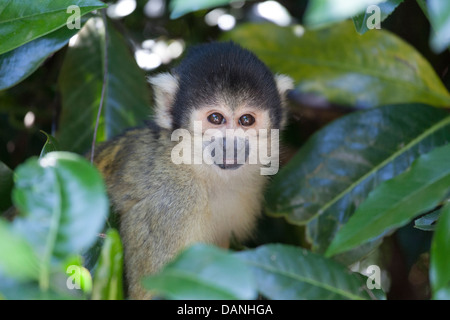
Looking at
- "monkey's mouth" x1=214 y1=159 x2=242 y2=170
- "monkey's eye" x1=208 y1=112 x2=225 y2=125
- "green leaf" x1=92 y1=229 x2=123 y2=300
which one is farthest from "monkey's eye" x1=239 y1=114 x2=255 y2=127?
"green leaf" x1=92 y1=229 x2=123 y2=300

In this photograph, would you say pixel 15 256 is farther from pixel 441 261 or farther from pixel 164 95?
pixel 164 95

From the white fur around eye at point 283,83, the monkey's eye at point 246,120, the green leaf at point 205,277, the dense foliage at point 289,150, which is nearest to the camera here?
the green leaf at point 205,277

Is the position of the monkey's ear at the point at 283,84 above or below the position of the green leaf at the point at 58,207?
below

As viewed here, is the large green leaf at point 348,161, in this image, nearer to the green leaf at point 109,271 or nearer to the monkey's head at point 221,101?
the monkey's head at point 221,101

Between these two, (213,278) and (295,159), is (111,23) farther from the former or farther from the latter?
(213,278)

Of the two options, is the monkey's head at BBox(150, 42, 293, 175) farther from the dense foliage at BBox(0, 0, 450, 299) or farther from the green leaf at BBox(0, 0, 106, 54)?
the green leaf at BBox(0, 0, 106, 54)

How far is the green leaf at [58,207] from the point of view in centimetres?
129

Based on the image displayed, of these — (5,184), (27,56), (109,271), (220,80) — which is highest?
(27,56)

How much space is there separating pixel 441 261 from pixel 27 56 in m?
2.02

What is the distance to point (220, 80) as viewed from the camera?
279 cm

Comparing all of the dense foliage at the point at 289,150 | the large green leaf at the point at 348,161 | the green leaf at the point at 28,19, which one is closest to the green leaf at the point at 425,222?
the dense foliage at the point at 289,150

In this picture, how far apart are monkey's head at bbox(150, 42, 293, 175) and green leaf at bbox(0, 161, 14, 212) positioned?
0.90 m

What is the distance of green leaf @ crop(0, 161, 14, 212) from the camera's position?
8.27 ft

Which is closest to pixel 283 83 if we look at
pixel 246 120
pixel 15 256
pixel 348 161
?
pixel 246 120
